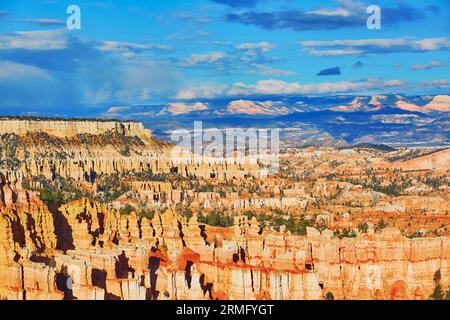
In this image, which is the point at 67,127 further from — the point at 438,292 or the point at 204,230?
the point at 438,292

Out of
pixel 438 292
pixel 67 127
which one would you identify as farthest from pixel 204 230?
pixel 67 127

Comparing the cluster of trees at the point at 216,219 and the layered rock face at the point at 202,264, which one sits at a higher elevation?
the layered rock face at the point at 202,264

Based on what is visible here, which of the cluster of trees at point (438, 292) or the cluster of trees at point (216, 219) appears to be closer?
the cluster of trees at point (438, 292)

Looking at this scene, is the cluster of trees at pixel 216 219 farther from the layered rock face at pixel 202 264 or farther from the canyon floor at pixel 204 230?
the layered rock face at pixel 202 264

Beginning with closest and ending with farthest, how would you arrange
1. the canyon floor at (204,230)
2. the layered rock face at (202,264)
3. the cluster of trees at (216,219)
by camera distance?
1. the layered rock face at (202,264)
2. the canyon floor at (204,230)
3. the cluster of trees at (216,219)

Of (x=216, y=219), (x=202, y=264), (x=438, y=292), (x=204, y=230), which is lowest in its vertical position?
(x=438, y=292)

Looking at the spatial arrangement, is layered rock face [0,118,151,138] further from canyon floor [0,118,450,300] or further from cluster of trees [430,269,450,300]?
cluster of trees [430,269,450,300]

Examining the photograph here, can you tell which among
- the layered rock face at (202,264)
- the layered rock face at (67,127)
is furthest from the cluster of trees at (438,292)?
the layered rock face at (67,127)

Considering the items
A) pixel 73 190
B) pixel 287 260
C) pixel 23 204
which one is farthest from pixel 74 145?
pixel 287 260
